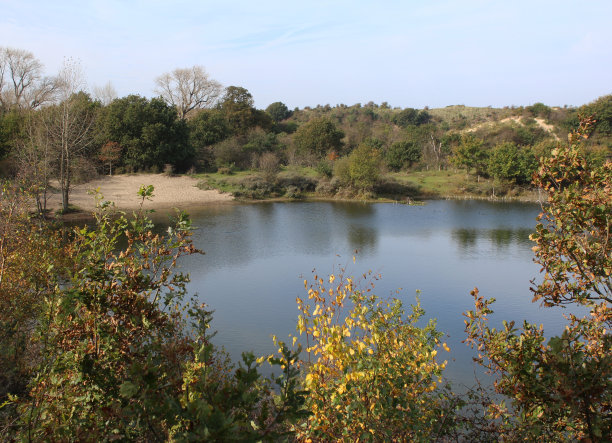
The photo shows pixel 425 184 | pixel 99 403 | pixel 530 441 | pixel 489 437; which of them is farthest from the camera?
pixel 425 184

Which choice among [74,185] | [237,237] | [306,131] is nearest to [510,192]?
[306,131]

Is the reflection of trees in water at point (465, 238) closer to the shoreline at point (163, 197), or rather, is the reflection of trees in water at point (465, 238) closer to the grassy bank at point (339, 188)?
the shoreline at point (163, 197)

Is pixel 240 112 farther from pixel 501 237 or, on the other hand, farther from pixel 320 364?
pixel 320 364

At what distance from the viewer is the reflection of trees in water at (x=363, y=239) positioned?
59.2 feet

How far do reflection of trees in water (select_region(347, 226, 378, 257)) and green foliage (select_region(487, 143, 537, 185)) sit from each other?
1768 cm

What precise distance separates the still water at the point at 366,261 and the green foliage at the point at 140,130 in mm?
8529

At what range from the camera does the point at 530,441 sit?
3.48m

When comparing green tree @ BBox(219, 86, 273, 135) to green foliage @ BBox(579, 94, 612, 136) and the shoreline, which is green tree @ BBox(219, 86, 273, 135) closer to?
the shoreline

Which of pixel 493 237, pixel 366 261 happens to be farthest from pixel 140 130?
pixel 493 237

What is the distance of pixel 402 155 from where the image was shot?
4269cm

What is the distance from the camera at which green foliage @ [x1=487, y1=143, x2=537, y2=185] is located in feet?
113

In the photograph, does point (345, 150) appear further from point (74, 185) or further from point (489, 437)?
point (489, 437)

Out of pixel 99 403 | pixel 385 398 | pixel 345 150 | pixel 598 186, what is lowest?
pixel 385 398

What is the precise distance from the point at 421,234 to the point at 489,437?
1717 centimetres
